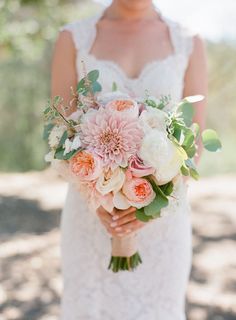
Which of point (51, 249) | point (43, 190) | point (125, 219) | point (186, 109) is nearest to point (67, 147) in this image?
point (125, 219)

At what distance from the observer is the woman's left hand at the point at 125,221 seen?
2135mm

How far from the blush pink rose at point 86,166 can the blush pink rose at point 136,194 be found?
0.35ft

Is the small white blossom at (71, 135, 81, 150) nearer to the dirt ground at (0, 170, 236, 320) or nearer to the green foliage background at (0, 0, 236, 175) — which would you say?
the dirt ground at (0, 170, 236, 320)

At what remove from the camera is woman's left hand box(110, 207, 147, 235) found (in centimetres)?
213

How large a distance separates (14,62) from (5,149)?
177cm

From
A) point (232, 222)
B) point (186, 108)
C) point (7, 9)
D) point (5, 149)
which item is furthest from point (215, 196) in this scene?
point (186, 108)

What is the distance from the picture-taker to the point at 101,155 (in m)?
1.91

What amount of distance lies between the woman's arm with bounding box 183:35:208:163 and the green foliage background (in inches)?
209

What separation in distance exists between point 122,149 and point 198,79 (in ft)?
2.33

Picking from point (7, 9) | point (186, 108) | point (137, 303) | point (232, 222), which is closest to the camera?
point (186, 108)

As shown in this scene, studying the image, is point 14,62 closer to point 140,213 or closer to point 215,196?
point 215,196

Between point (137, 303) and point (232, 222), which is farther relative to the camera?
point (232, 222)

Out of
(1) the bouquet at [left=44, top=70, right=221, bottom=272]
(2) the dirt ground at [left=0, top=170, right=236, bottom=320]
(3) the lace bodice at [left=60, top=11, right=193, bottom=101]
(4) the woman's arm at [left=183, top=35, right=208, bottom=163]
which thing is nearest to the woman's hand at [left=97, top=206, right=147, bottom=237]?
(1) the bouquet at [left=44, top=70, right=221, bottom=272]

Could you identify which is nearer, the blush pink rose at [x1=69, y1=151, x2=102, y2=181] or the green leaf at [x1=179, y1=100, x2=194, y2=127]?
the blush pink rose at [x1=69, y1=151, x2=102, y2=181]
